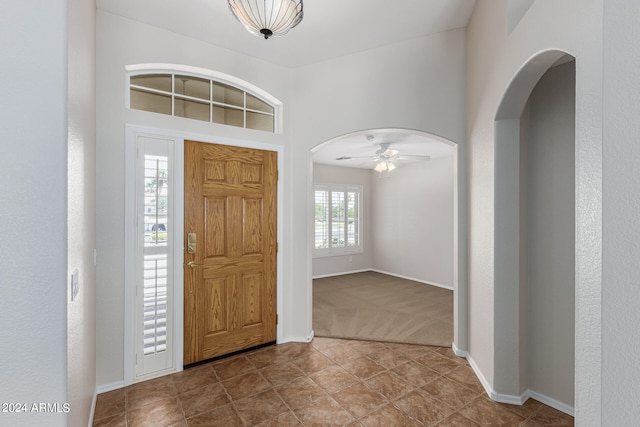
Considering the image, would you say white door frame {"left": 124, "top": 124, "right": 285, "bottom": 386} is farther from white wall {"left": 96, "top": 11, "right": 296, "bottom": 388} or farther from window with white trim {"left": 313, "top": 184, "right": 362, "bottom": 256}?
window with white trim {"left": 313, "top": 184, "right": 362, "bottom": 256}

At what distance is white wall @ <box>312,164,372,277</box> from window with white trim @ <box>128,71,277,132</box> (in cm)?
358

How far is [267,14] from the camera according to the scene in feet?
5.96

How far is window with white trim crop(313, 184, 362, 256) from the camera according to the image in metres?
7.12

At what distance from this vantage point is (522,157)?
7.61ft

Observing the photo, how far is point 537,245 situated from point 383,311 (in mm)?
A: 2604

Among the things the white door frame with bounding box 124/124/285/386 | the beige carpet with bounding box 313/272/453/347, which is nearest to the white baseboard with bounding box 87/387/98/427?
the white door frame with bounding box 124/124/285/386

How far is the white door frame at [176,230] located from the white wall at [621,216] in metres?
2.77

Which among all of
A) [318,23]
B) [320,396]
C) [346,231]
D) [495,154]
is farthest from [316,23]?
[346,231]

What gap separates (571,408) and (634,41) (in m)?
2.47

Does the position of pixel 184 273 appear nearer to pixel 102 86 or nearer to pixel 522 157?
pixel 102 86

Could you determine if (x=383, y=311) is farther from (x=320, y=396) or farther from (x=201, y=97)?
(x=201, y=97)

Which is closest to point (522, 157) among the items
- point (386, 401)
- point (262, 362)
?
point (386, 401)

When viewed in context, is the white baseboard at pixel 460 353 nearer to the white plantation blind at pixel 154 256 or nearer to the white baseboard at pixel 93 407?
the white plantation blind at pixel 154 256

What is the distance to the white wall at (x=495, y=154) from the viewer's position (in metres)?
1.14
